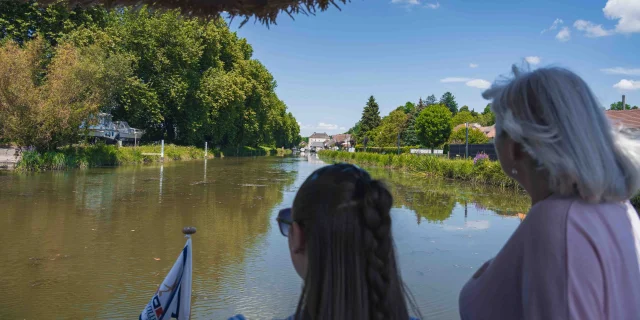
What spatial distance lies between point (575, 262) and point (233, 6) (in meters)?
1.72

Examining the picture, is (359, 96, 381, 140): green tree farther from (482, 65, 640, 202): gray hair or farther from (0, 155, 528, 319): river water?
(482, 65, 640, 202): gray hair

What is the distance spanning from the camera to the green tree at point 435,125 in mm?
44781

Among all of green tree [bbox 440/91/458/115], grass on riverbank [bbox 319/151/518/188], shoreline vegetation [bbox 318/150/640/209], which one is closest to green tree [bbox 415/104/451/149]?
grass on riverbank [bbox 319/151/518/188]

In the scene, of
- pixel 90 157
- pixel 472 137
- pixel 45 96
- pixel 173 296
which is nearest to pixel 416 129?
pixel 472 137

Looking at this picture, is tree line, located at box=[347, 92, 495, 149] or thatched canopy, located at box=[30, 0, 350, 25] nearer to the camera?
thatched canopy, located at box=[30, 0, 350, 25]

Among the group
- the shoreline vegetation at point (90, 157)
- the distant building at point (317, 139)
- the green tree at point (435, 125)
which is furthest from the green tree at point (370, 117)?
the distant building at point (317, 139)

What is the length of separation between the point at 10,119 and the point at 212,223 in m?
11.9

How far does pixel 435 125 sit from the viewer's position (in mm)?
44812

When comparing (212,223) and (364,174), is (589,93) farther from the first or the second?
(212,223)

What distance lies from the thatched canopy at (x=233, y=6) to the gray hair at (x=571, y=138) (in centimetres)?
129

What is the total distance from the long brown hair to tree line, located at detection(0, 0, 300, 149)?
11.3m

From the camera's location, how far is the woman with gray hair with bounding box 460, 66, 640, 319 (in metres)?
0.93

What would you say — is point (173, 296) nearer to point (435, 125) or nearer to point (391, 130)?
point (435, 125)

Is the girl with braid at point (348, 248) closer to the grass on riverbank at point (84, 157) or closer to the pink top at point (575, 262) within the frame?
the pink top at point (575, 262)
